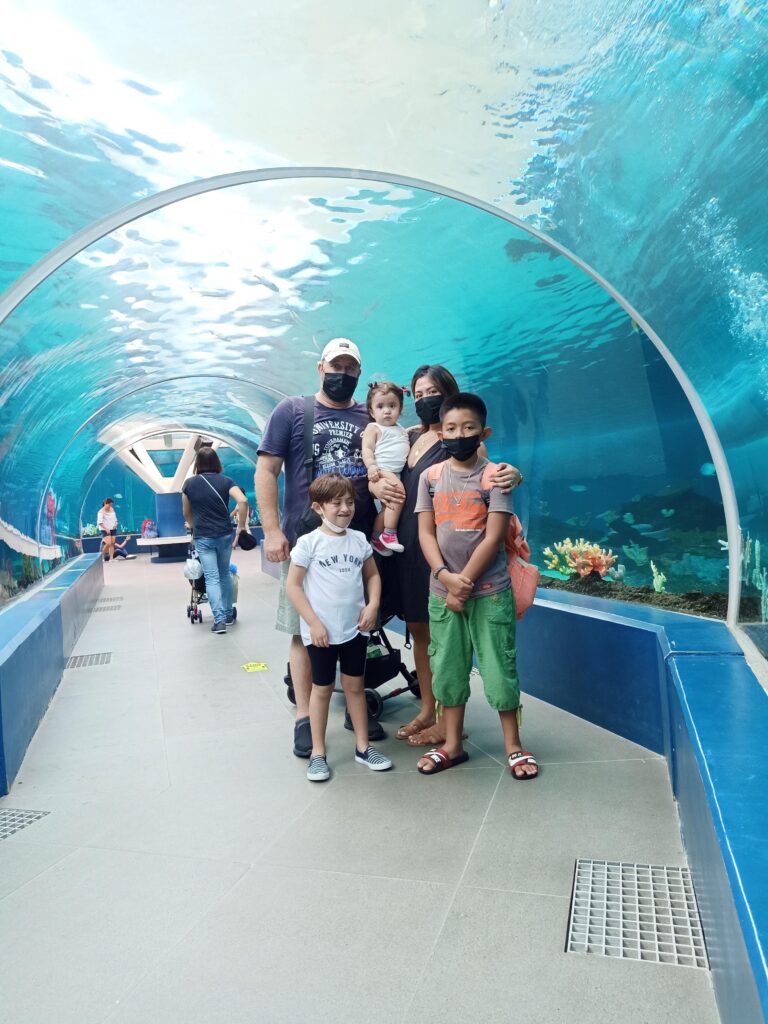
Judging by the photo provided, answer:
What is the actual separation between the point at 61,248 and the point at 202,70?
1300 millimetres

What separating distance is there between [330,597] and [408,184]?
3.07 meters

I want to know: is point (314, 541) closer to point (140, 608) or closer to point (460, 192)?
point (460, 192)

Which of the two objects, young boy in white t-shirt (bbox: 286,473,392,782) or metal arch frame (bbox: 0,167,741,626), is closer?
young boy in white t-shirt (bbox: 286,473,392,782)

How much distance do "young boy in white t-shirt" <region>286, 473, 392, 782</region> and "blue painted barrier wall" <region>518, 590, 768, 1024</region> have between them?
4.10 ft

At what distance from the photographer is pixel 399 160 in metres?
4.65

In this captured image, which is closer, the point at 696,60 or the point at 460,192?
the point at 696,60

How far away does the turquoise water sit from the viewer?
3191 mm

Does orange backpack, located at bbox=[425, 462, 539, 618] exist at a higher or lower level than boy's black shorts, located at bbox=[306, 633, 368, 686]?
higher

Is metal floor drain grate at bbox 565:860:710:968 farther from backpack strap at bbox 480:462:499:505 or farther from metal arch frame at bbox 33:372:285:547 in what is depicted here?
metal arch frame at bbox 33:372:285:547

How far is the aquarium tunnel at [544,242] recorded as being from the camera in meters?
2.93

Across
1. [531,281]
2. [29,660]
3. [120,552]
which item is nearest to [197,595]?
[29,660]

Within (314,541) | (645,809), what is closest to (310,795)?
(314,541)

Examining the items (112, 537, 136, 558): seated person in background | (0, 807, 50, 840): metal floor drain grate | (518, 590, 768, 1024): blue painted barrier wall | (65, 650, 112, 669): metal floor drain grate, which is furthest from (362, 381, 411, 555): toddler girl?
(112, 537, 136, 558): seated person in background

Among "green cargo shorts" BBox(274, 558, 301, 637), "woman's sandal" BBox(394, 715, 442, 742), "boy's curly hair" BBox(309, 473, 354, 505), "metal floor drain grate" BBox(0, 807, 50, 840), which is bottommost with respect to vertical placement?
"metal floor drain grate" BBox(0, 807, 50, 840)
